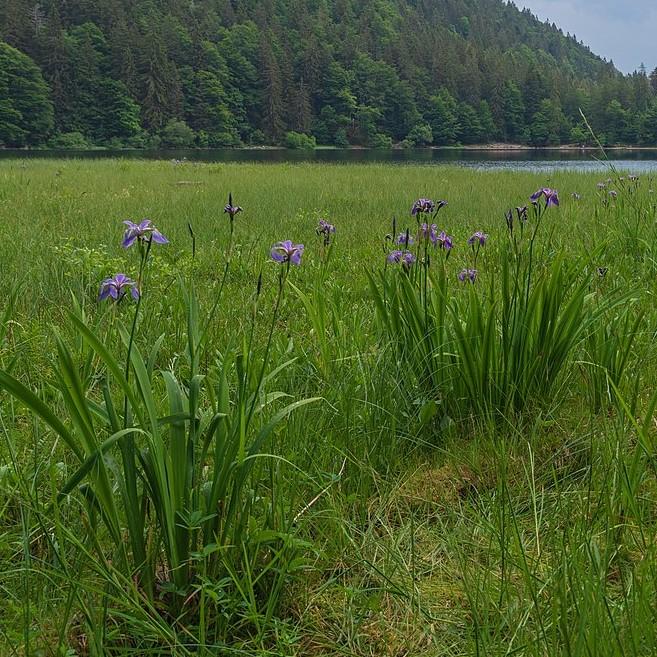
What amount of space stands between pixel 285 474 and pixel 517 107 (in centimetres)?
9346

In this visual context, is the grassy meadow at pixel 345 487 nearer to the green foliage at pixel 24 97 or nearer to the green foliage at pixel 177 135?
the green foliage at pixel 24 97

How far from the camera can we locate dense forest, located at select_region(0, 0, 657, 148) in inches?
2618

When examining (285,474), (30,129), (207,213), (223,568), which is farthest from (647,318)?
(30,129)

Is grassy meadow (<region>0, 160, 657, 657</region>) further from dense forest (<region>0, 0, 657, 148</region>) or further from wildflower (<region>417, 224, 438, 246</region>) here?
dense forest (<region>0, 0, 657, 148</region>)

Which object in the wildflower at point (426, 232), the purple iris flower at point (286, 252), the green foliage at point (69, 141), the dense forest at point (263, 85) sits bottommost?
the purple iris flower at point (286, 252)

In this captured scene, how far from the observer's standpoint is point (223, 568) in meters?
1.33

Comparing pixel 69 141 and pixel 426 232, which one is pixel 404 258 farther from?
pixel 69 141

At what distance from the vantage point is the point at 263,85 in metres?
82.6

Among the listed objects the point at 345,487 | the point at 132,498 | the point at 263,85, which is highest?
the point at 263,85

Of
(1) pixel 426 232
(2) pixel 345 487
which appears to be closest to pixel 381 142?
(1) pixel 426 232

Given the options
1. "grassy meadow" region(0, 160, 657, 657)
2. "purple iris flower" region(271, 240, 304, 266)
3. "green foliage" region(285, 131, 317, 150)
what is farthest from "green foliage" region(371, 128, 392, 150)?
"purple iris flower" region(271, 240, 304, 266)

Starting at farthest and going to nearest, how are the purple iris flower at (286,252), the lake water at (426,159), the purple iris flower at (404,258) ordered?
the lake water at (426,159)
the purple iris flower at (404,258)
the purple iris flower at (286,252)

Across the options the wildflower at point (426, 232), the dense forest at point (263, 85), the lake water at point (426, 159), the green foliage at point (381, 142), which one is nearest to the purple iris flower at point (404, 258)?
the wildflower at point (426, 232)

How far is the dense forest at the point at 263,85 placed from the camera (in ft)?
218
